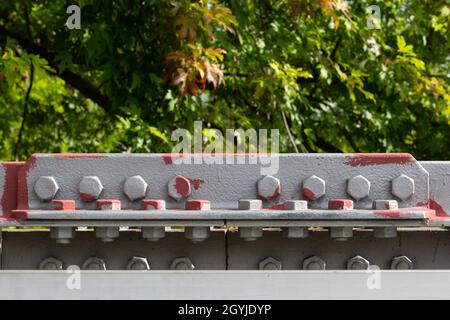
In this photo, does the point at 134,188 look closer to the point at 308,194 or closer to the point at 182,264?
the point at 182,264

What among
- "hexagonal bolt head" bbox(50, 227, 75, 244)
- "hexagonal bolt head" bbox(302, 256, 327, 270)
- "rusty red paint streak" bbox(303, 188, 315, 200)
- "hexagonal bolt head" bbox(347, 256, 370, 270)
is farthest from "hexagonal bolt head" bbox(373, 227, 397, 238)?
"hexagonal bolt head" bbox(50, 227, 75, 244)

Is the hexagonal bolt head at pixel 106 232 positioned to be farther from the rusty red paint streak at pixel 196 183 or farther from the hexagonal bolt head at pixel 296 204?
the hexagonal bolt head at pixel 296 204

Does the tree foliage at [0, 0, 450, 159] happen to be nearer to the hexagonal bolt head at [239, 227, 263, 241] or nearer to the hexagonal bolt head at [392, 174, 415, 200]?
the hexagonal bolt head at [239, 227, 263, 241]

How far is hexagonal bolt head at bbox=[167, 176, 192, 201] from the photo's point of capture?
3.08 meters

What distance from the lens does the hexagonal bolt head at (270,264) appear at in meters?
3.36

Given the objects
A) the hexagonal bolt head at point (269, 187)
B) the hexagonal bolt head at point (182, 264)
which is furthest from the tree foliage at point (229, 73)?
the hexagonal bolt head at point (269, 187)

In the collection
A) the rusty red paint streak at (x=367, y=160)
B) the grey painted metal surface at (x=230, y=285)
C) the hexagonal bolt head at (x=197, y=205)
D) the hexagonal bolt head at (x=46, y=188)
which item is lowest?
the grey painted metal surface at (x=230, y=285)

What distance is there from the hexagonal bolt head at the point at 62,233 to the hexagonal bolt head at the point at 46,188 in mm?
147

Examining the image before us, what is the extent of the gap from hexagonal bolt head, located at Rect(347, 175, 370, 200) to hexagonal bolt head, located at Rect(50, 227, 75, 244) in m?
1.01

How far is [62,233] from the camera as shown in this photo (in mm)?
3176

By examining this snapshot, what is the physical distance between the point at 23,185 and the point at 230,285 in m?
0.82

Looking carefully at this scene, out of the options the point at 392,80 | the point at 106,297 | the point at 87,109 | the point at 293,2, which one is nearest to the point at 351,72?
the point at 392,80

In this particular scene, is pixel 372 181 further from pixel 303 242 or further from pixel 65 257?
pixel 65 257
